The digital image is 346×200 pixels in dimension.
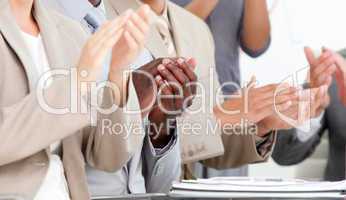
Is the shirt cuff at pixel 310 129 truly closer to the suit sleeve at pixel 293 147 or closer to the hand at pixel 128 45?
the suit sleeve at pixel 293 147

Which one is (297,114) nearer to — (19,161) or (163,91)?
(163,91)

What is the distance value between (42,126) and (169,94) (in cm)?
31

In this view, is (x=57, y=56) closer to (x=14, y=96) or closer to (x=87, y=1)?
(x=14, y=96)

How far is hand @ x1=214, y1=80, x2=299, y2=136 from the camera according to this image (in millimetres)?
1182

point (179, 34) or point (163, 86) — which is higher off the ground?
point (179, 34)

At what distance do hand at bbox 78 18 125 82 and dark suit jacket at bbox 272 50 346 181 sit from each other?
0.74 meters

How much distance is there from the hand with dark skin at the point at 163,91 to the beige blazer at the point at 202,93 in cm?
10

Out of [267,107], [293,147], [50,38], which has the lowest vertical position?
[293,147]

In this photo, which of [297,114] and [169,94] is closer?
[169,94]

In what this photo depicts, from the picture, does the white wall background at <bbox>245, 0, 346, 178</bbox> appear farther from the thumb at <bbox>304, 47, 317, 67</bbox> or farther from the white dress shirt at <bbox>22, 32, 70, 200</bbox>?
the white dress shirt at <bbox>22, 32, 70, 200</bbox>

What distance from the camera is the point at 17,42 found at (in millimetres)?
818

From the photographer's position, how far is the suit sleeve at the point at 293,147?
147 centimetres

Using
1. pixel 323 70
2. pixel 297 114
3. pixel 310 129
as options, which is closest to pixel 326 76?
pixel 323 70

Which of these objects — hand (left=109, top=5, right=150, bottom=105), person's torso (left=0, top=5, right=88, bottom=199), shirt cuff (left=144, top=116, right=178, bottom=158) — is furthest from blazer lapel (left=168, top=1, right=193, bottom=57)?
person's torso (left=0, top=5, right=88, bottom=199)
